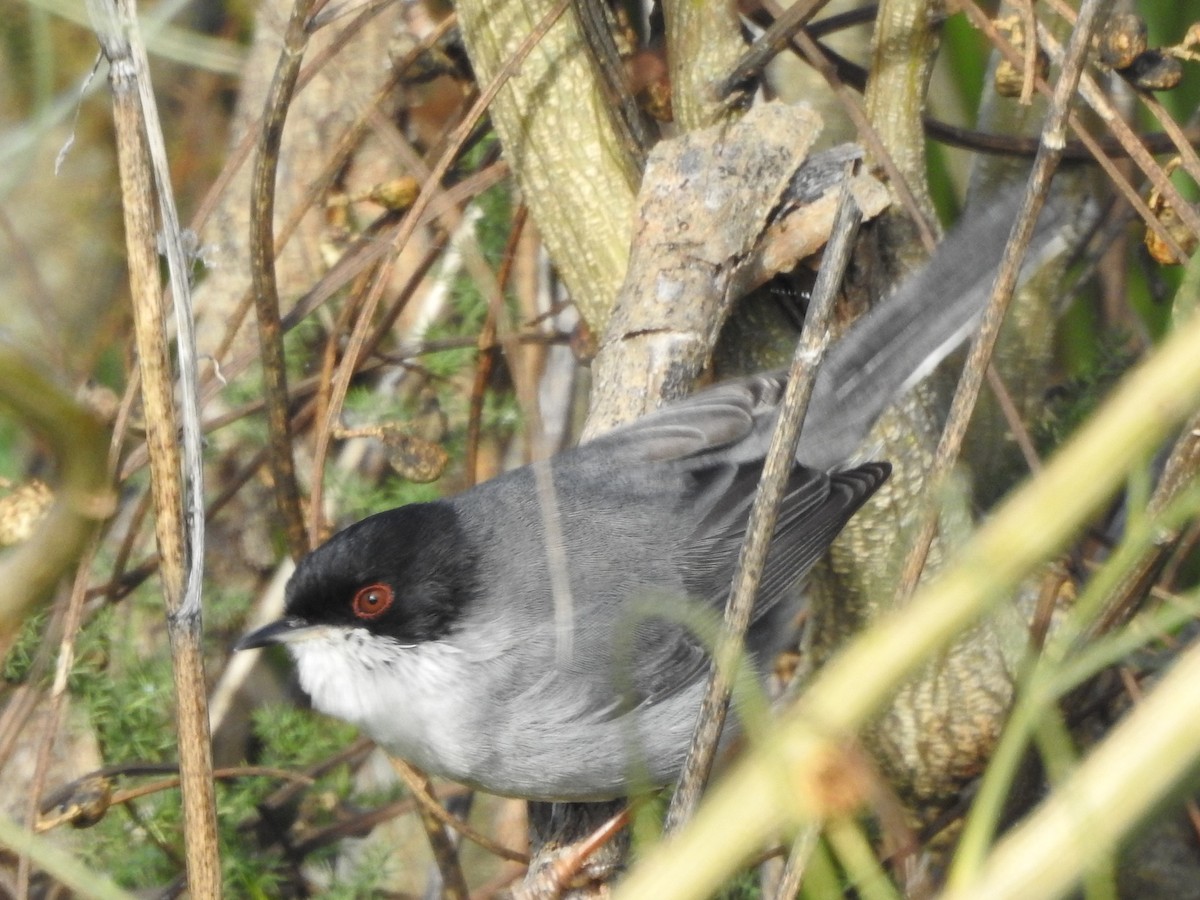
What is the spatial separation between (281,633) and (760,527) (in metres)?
1.48

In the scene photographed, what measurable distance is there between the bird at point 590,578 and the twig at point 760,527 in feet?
3.14

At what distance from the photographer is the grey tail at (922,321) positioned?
122 inches

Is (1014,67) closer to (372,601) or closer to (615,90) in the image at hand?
(615,90)

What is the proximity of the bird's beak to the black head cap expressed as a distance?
0.6 inches

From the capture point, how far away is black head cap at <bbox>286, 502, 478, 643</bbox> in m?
2.75

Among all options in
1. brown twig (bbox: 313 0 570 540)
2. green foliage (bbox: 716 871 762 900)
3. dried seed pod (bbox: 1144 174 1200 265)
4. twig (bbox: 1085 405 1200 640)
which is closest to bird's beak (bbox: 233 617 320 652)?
brown twig (bbox: 313 0 570 540)

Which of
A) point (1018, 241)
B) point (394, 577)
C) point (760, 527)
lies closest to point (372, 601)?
point (394, 577)

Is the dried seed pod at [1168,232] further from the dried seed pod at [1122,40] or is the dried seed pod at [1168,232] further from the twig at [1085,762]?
the twig at [1085,762]

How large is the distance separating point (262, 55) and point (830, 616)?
8.12ft

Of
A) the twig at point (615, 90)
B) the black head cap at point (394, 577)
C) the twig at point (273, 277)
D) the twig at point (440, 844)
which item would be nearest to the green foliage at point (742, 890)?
the twig at point (440, 844)

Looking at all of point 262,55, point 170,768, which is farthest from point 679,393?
point 262,55

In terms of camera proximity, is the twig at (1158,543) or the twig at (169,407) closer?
the twig at (169,407)

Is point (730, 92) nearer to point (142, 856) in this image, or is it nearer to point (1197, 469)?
point (1197, 469)

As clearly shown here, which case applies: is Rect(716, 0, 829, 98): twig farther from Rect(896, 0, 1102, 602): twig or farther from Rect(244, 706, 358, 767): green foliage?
Rect(244, 706, 358, 767): green foliage
